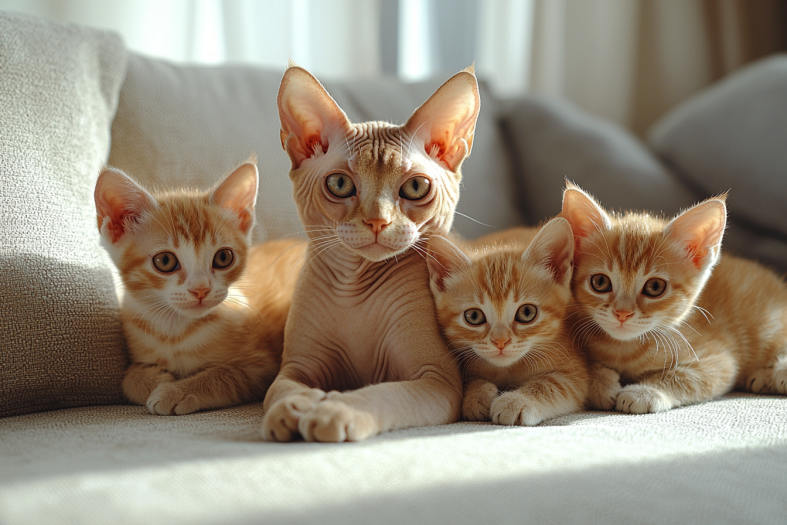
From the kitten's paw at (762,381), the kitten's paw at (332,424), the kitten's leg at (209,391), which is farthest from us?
the kitten's paw at (762,381)

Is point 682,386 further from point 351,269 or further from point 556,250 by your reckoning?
point 351,269

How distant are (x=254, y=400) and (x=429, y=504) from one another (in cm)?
76

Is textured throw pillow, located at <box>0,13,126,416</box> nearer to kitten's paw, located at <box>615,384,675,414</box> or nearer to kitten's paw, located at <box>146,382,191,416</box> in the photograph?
kitten's paw, located at <box>146,382,191,416</box>

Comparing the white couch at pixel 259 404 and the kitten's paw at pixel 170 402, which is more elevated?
the white couch at pixel 259 404

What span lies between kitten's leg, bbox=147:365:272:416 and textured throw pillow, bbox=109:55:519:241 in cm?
57

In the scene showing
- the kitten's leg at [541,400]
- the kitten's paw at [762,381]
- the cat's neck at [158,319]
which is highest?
the cat's neck at [158,319]

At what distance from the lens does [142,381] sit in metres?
1.38

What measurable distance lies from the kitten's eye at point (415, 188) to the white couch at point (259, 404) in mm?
467

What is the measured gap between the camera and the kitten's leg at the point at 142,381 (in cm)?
136

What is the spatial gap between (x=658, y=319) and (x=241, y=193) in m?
1.02

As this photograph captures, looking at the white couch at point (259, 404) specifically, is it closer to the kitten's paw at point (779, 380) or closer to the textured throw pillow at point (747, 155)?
the textured throw pillow at point (747, 155)

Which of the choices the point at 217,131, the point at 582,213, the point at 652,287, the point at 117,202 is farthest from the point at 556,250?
the point at 217,131

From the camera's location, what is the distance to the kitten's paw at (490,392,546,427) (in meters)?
1.21

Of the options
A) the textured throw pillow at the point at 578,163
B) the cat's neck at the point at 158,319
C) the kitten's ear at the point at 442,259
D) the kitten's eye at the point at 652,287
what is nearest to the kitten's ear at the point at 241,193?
the cat's neck at the point at 158,319
